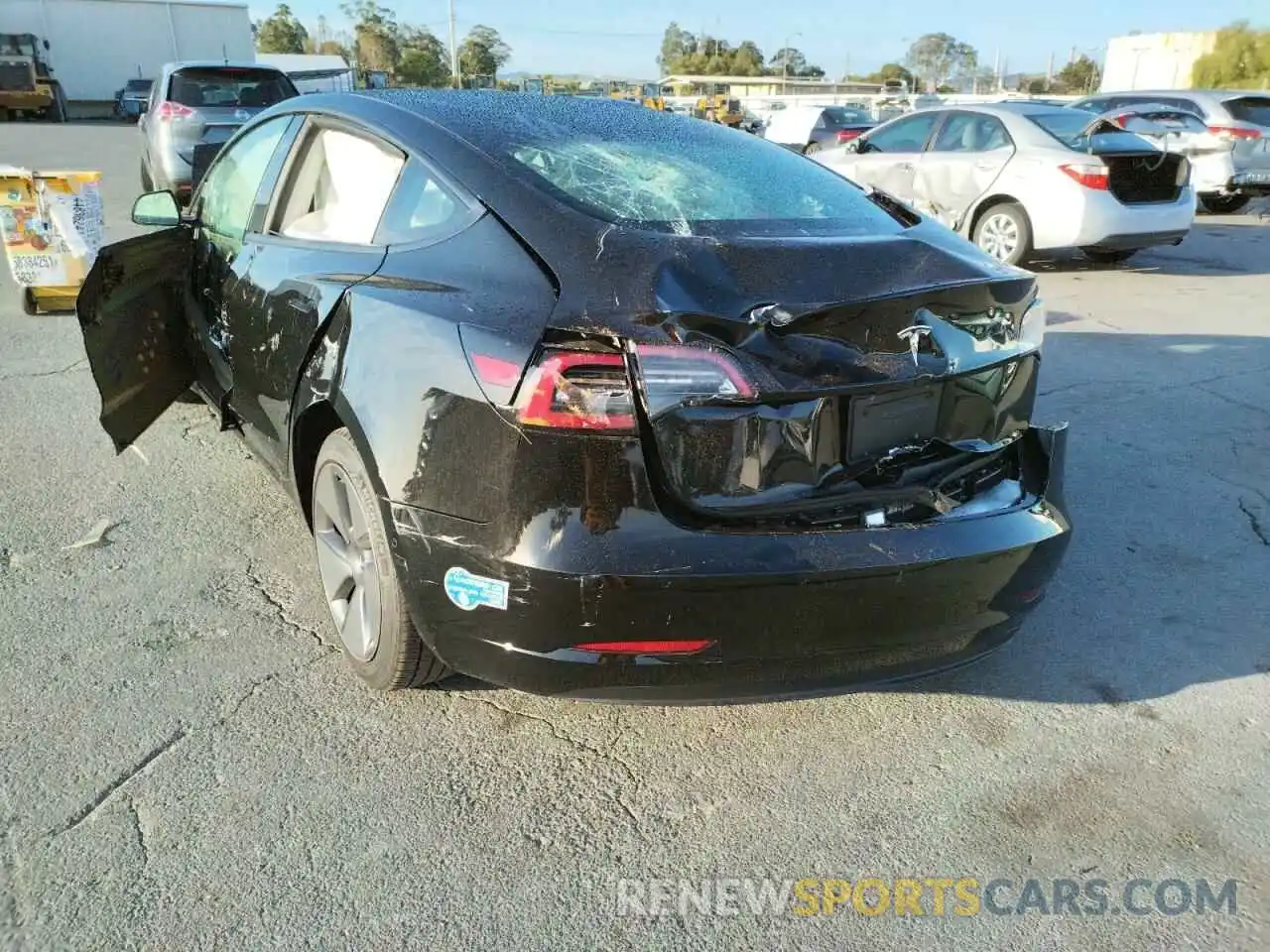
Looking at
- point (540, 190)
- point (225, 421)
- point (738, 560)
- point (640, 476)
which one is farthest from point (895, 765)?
point (225, 421)

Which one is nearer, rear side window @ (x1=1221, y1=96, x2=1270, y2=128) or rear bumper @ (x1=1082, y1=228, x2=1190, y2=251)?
rear bumper @ (x1=1082, y1=228, x2=1190, y2=251)

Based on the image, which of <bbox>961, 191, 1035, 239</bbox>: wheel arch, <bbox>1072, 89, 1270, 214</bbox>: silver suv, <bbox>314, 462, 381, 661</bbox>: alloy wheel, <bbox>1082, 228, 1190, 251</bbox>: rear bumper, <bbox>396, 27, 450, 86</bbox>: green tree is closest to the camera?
<bbox>314, 462, 381, 661</bbox>: alloy wheel

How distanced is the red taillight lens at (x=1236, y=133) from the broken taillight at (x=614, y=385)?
14038 millimetres

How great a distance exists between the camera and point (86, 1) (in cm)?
4478

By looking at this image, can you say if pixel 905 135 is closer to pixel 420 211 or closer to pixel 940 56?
pixel 420 211

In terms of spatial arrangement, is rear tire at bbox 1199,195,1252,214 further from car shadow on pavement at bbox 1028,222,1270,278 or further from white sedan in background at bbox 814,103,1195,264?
white sedan in background at bbox 814,103,1195,264

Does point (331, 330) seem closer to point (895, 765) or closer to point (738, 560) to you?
point (738, 560)

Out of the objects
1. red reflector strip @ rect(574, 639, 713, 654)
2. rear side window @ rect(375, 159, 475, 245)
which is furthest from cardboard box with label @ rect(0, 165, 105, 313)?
red reflector strip @ rect(574, 639, 713, 654)

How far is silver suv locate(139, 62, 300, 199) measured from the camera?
11.1m

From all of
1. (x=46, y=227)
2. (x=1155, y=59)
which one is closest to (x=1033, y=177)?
(x=46, y=227)

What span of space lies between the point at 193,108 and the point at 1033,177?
906 centimetres

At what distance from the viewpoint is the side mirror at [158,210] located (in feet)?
13.7

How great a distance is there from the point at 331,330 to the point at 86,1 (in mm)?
52972

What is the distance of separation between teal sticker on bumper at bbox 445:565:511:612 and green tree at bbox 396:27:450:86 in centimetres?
5964
